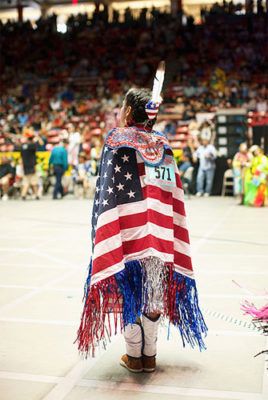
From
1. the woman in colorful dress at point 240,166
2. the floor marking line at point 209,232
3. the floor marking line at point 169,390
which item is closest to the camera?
the floor marking line at point 169,390

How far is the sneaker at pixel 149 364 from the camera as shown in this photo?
9.57 feet

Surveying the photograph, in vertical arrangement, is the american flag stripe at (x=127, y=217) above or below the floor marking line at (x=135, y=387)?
above

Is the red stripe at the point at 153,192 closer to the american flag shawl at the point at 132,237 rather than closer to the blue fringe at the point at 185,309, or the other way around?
the american flag shawl at the point at 132,237

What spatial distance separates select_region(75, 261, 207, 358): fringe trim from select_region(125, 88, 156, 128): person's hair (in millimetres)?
799

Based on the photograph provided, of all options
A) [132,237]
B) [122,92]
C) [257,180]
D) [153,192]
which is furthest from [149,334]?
[122,92]

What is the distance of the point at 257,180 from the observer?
460 inches

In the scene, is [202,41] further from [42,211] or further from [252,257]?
[252,257]

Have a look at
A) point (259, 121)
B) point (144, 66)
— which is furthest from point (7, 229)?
point (144, 66)

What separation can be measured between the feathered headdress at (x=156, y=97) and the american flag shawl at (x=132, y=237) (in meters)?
0.14

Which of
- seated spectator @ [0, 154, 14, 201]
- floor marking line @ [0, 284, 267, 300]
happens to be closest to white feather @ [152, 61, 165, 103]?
floor marking line @ [0, 284, 267, 300]

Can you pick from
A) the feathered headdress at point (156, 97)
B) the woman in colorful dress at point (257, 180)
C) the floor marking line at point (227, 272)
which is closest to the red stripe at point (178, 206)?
the feathered headdress at point (156, 97)

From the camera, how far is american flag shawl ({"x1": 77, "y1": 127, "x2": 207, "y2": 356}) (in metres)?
2.76

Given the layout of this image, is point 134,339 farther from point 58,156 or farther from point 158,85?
point 58,156

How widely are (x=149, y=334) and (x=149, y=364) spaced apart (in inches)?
7.2
